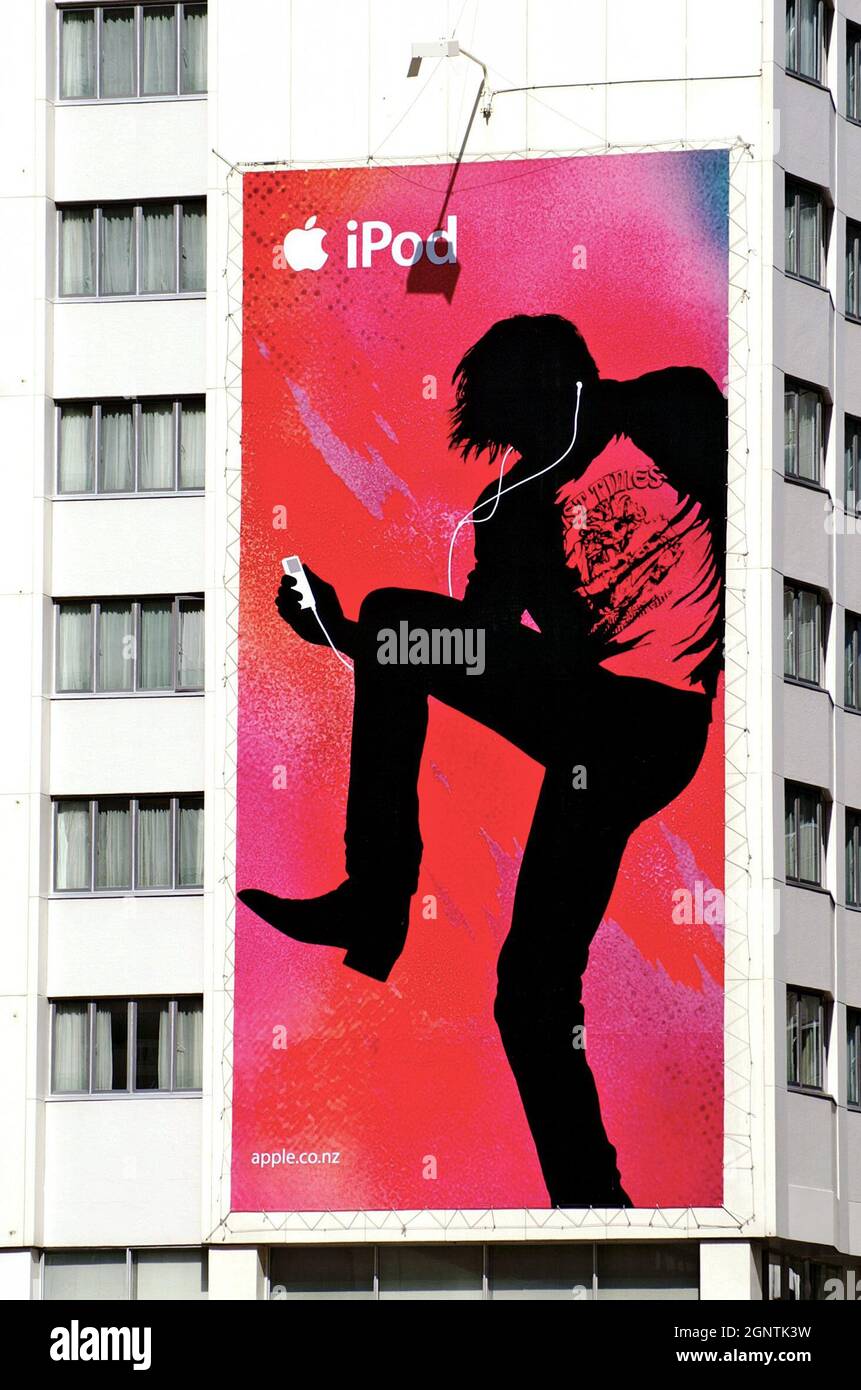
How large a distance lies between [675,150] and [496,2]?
173 inches

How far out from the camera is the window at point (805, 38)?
50.7 metres

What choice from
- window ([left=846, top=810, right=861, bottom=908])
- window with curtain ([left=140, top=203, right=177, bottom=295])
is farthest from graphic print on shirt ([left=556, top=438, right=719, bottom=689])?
window with curtain ([left=140, top=203, right=177, bottom=295])

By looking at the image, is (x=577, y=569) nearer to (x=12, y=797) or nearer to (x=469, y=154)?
(x=469, y=154)

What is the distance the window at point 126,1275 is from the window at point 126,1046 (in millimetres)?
2866

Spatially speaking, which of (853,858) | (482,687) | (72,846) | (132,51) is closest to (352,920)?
(482,687)

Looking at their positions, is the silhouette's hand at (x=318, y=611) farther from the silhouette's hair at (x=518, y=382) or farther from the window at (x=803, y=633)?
the window at (x=803, y=633)

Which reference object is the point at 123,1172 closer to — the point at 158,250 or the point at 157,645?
the point at 157,645

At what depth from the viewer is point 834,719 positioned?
163 feet

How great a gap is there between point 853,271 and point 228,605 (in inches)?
523

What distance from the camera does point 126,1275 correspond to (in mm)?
48094

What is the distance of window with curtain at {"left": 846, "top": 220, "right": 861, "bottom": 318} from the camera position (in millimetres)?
51469

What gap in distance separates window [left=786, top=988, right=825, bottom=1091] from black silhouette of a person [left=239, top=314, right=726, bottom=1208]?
3572 millimetres
